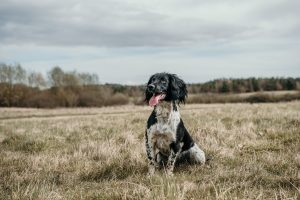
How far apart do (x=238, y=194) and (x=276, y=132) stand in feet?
16.5

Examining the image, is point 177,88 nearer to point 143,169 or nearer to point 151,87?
point 151,87

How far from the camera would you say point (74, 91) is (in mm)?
77062

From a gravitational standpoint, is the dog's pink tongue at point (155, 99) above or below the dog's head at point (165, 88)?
below

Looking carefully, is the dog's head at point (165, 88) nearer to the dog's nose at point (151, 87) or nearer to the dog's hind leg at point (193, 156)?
the dog's nose at point (151, 87)

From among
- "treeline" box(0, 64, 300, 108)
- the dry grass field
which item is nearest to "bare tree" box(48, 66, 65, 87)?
"treeline" box(0, 64, 300, 108)

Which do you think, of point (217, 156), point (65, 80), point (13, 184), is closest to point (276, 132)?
point (217, 156)

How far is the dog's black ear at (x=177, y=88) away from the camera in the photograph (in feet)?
22.3

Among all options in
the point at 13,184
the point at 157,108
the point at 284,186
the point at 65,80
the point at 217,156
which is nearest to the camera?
the point at 284,186

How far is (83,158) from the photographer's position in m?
7.47

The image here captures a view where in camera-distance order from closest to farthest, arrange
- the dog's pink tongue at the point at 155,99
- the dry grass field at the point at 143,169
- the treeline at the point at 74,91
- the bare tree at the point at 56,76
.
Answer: the dry grass field at the point at 143,169
the dog's pink tongue at the point at 155,99
the treeline at the point at 74,91
the bare tree at the point at 56,76

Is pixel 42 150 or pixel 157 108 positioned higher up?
pixel 157 108

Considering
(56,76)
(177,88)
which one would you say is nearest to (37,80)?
(56,76)

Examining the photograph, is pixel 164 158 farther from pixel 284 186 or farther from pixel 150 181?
pixel 284 186

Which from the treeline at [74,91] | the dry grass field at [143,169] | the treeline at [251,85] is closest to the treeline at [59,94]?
the treeline at [74,91]
